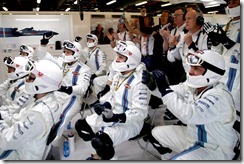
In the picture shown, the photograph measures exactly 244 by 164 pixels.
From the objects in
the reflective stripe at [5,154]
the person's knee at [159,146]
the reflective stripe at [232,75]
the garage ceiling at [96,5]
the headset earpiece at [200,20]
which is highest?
the garage ceiling at [96,5]

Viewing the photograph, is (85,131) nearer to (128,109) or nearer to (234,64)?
(128,109)

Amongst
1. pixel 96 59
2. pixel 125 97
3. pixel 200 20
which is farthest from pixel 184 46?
pixel 96 59

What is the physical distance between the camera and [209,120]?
114 cm

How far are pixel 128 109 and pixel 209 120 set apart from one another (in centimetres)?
57

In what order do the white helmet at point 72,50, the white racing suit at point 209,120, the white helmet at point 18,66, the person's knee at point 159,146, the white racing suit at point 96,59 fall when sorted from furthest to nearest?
1. the white racing suit at point 96,59
2. the white helmet at point 72,50
3. the white helmet at point 18,66
4. the person's knee at point 159,146
5. the white racing suit at point 209,120

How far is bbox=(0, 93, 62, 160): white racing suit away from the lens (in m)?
1.16

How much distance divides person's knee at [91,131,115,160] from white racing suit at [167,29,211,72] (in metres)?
0.79

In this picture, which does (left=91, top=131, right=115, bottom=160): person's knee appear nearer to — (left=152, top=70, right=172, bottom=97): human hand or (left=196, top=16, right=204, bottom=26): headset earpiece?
(left=152, top=70, right=172, bottom=97): human hand

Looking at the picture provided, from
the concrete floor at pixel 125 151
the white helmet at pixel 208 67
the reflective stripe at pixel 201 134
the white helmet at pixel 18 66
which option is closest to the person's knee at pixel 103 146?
the concrete floor at pixel 125 151

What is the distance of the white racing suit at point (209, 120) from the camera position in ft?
3.71

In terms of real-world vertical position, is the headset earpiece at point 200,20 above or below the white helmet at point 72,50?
above

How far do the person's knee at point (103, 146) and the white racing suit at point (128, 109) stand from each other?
0.15ft

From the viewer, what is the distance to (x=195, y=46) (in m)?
1.84

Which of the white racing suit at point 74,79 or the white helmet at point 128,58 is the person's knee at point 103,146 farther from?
the white racing suit at point 74,79
